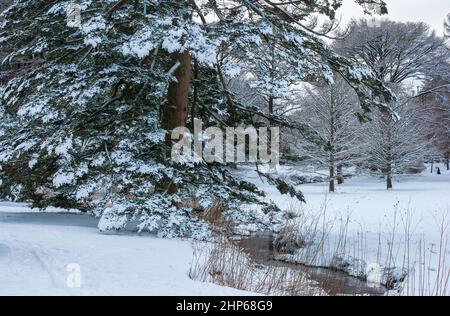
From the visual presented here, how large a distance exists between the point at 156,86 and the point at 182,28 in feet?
3.84

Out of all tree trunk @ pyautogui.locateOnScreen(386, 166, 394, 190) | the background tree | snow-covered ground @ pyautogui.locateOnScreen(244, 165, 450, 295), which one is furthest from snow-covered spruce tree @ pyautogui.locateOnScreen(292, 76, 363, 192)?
the background tree

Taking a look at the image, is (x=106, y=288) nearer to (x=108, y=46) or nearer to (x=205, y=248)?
(x=205, y=248)

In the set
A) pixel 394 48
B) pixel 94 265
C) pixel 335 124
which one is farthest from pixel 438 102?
pixel 94 265

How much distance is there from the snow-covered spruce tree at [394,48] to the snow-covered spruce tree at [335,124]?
18.6 ft

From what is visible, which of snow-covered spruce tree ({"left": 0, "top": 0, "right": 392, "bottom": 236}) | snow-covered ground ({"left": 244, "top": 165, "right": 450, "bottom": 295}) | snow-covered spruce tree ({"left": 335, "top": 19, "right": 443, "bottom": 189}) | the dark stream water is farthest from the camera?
snow-covered spruce tree ({"left": 335, "top": 19, "right": 443, "bottom": 189})

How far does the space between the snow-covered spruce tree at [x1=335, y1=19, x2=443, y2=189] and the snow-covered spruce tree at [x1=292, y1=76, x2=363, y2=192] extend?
5658 millimetres

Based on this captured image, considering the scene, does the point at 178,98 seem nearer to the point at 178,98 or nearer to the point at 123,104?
the point at 178,98

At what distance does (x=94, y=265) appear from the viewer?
12.4ft

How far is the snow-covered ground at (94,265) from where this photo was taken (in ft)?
10.3

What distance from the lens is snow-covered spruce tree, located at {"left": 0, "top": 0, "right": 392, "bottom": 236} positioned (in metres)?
5.60

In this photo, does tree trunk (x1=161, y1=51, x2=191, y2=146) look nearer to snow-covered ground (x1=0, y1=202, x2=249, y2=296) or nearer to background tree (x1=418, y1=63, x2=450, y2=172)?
snow-covered ground (x1=0, y1=202, x2=249, y2=296)

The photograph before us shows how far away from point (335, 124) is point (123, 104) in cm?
1386

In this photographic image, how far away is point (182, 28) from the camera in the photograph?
520cm

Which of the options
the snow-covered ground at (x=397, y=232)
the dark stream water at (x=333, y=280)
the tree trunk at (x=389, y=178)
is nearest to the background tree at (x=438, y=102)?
the tree trunk at (x=389, y=178)
